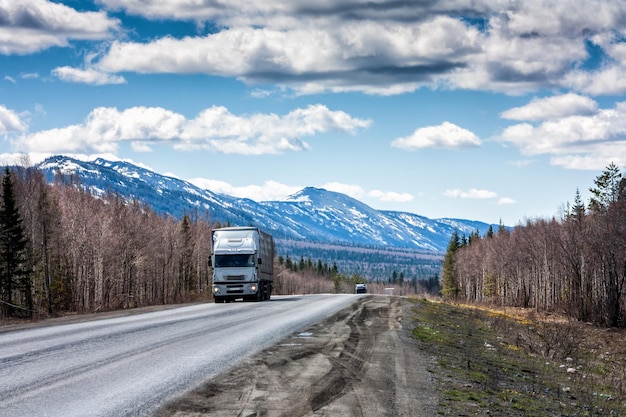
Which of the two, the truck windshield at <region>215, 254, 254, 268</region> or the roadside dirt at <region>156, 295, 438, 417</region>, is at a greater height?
the truck windshield at <region>215, 254, 254, 268</region>

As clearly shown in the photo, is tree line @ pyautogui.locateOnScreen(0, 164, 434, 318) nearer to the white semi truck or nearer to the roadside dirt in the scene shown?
the white semi truck

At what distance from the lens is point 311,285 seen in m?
196

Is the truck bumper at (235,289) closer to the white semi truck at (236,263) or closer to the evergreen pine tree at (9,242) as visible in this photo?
the white semi truck at (236,263)

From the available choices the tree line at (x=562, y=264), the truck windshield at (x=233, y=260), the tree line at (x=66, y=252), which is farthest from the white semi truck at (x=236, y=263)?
the tree line at (x=562, y=264)

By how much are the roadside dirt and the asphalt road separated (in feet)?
Result: 1.86

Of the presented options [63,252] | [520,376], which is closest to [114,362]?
[520,376]

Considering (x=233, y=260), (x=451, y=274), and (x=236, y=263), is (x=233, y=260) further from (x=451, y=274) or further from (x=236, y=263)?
(x=451, y=274)

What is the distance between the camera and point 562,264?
76875 mm

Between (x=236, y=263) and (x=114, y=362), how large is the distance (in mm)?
27433

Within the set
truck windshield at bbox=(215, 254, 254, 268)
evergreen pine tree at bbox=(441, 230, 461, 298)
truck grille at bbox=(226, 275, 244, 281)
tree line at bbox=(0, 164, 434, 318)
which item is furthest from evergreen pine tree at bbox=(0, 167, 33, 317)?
evergreen pine tree at bbox=(441, 230, 461, 298)

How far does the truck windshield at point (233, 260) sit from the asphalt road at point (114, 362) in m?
17.6

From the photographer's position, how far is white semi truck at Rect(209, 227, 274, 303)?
1567 inches

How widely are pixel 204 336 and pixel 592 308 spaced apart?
45.2 m

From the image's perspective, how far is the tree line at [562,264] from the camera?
52553 millimetres
